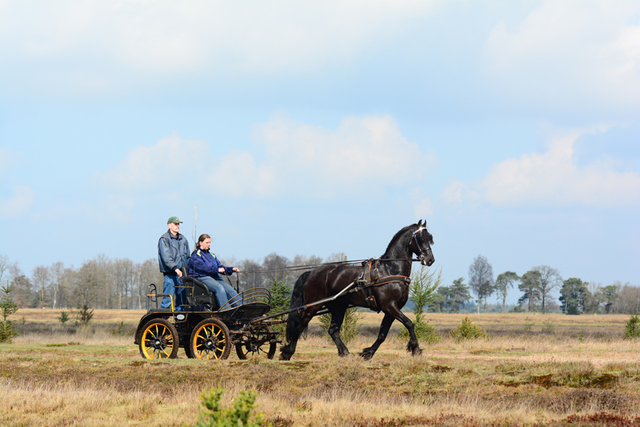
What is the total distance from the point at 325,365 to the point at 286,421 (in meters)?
3.75

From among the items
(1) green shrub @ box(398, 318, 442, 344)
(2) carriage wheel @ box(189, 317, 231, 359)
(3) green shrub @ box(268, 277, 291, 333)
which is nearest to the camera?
(2) carriage wheel @ box(189, 317, 231, 359)

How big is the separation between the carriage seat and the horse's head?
461cm

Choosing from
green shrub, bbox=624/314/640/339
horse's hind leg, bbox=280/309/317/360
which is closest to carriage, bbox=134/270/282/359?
horse's hind leg, bbox=280/309/317/360

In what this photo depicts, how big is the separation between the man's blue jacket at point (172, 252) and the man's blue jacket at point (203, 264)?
1.25ft

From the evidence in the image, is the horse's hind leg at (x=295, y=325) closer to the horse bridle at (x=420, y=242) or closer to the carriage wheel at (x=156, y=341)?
the carriage wheel at (x=156, y=341)

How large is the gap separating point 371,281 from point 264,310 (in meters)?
2.51

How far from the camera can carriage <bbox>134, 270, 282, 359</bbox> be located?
13.5 metres

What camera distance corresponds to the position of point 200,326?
13453 millimetres

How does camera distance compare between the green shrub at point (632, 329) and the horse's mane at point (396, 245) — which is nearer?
the horse's mane at point (396, 245)

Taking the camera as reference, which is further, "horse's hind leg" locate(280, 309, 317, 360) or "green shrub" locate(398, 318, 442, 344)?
"green shrub" locate(398, 318, 442, 344)

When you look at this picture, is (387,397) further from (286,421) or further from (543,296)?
(543,296)

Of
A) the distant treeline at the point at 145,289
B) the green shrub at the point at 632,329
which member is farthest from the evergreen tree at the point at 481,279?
the green shrub at the point at 632,329

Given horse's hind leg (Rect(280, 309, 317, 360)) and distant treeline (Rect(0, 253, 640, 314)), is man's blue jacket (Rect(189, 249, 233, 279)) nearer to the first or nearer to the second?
horse's hind leg (Rect(280, 309, 317, 360))

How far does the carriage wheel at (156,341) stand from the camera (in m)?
13.9
